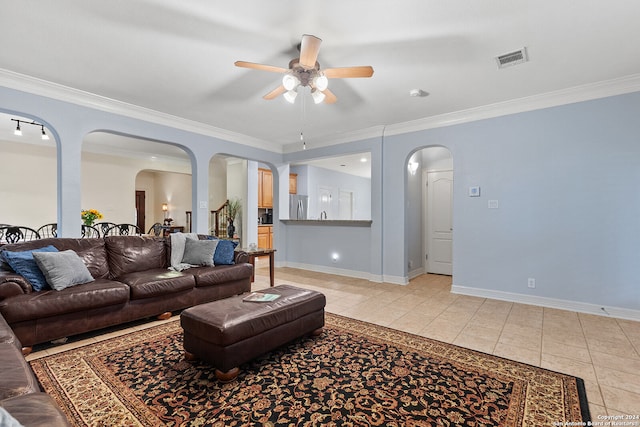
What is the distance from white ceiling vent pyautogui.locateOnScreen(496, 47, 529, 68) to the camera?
9.30 ft

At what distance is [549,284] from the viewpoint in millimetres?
3881

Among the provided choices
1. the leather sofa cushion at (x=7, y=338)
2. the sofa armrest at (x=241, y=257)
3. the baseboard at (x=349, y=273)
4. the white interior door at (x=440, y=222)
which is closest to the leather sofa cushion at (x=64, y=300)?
the leather sofa cushion at (x=7, y=338)

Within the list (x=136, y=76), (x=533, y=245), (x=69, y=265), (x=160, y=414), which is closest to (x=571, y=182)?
(x=533, y=245)

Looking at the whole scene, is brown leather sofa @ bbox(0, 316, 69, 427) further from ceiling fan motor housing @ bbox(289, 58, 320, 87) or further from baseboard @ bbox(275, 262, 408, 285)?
baseboard @ bbox(275, 262, 408, 285)

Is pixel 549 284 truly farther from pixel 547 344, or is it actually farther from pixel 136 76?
pixel 136 76

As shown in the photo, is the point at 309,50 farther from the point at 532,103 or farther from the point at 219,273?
the point at 532,103

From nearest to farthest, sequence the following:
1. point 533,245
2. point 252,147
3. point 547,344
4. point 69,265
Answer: point 547,344 → point 69,265 → point 533,245 → point 252,147

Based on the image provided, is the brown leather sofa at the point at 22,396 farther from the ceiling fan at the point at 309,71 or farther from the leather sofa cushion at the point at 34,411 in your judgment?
the ceiling fan at the point at 309,71

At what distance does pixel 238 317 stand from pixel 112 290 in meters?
1.59

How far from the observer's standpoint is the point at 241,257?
4363 millimetres

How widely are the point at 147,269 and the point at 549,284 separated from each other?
5.07 meters

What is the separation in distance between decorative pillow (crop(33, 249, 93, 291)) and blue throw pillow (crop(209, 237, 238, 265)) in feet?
4.74

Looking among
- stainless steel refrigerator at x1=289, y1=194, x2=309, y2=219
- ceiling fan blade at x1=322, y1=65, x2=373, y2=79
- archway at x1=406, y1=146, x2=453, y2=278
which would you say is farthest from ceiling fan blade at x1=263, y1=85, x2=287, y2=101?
stainless steel refrigerator at x1=289, y1=194, x2=309, y2=219

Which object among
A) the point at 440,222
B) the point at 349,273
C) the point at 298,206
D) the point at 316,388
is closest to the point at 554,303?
the point at 440,222
